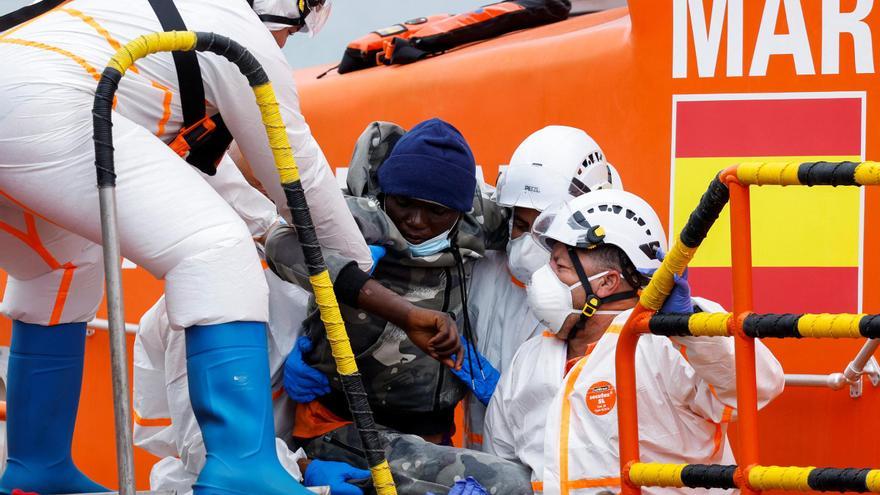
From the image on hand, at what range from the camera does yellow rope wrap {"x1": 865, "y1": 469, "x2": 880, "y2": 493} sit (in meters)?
1.82

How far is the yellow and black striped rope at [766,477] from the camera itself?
6.06 feet

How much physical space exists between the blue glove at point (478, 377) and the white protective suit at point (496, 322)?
8 centimetres

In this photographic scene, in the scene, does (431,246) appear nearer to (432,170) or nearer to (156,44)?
(432,170)

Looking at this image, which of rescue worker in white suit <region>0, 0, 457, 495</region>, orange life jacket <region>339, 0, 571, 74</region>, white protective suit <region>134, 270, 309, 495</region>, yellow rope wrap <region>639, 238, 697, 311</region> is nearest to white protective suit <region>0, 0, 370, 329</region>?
rescue worker in white suit <region>0, 0, 457, 495</region>

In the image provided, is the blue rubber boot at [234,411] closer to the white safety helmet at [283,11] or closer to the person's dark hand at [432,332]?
the person's dark hand at [432,332]

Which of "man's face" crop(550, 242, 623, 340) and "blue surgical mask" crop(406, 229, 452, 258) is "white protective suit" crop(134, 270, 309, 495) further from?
"man's face" crop(550, 242, 623, 340)

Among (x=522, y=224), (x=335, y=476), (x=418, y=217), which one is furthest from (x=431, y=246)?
(x=335, y=476)

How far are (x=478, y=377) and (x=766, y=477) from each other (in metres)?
1.49

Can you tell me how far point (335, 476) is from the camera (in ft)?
10.2

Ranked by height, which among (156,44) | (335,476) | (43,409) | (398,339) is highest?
(156,44)

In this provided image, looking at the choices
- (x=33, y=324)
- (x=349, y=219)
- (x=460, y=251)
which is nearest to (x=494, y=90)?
(x=460, y=251)

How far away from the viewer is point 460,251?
336cm

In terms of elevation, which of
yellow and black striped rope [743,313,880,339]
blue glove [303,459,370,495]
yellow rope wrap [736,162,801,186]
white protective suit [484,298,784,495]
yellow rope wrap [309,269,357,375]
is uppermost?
yellow rope wrap [736,162,801,186]

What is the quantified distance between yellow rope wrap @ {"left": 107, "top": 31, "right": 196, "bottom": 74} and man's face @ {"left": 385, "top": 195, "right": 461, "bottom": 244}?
3.67 ft
